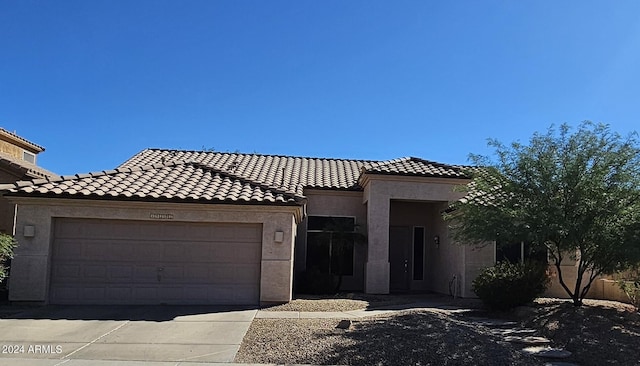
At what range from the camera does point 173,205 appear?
536 inches

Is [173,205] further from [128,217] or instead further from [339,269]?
[339,269]

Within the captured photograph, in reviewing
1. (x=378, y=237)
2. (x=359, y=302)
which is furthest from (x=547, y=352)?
(x=378, y=237)

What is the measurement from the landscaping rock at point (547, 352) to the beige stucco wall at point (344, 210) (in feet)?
33.5

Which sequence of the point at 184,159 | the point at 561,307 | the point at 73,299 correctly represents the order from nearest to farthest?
the point at 561,307 < the point at 73,299 < the point at 184,159

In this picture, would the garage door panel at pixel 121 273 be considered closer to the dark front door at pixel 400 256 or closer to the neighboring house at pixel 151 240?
the neighboring house at pixel 151 240

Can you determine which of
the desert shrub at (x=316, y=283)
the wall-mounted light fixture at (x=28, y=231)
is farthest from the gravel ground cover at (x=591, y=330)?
the wall-mounted light fixture at (x=28, y=231)

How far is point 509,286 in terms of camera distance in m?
12.8

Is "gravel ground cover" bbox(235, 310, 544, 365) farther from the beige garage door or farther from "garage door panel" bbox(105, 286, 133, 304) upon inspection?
"garage door panel" bbox(105, 286, 133, 304)

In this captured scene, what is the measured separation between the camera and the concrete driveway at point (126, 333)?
8.23m

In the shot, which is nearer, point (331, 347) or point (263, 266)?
point (331, 347)

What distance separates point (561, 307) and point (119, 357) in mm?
9862

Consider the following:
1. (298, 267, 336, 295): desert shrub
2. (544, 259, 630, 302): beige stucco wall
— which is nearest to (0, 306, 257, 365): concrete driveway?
(298, 267, 336, 295): desert shrub

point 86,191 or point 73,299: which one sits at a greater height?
point 86,191

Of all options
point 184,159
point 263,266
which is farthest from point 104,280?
point 184,159
